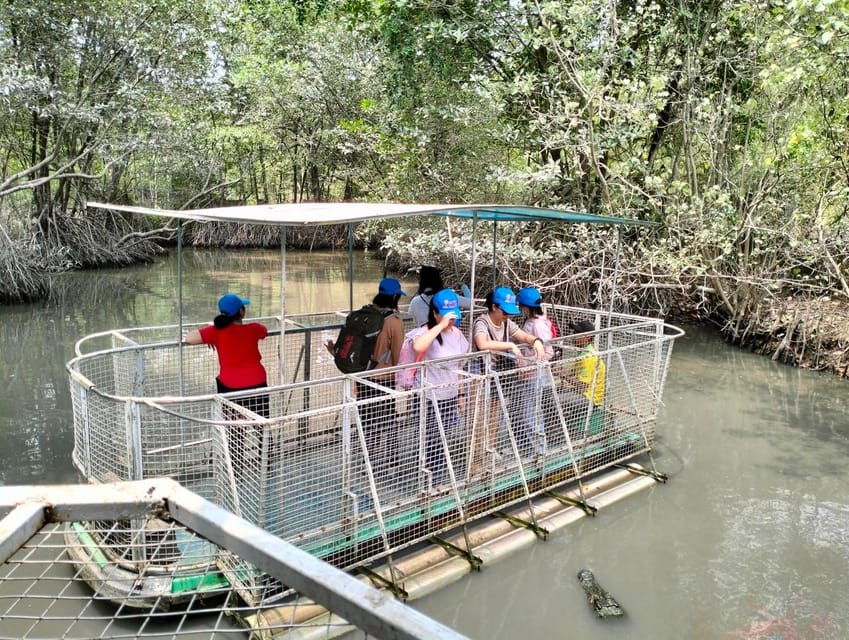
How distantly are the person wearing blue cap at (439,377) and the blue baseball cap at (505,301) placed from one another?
558 millimetres

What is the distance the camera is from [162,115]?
53.4 ft

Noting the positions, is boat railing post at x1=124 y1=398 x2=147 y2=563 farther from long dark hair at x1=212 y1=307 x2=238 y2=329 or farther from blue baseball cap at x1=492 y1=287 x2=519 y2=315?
blue baseball cap at x1=492 y1=287 x2=519 y2=315

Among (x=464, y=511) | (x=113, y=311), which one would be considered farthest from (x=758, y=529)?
(x=113, y=311)

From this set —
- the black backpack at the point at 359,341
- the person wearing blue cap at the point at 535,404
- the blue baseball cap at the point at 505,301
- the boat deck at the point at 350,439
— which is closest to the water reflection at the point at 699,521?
the boat deck at the point at 350,439

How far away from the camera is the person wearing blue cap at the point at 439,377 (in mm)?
4895

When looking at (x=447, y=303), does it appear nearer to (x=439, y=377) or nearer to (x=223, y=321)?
(x=439, y=377)

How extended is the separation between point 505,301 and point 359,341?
4.36 ft

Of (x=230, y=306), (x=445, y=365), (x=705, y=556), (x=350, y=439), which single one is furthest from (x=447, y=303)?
(x=705, y=556)

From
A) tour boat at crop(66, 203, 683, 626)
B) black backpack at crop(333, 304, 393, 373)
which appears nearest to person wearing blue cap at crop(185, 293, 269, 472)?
tour boat at crop(66, 203, 683, 626)

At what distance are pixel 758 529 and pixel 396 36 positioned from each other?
1000 centimetres

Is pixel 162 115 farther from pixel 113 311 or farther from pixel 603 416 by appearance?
pixel 603 416

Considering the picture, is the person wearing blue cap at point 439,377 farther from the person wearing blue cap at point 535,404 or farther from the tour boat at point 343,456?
the person wearing blue cap at point 535,404

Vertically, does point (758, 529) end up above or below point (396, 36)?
below

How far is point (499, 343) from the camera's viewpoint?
18.1 ft
